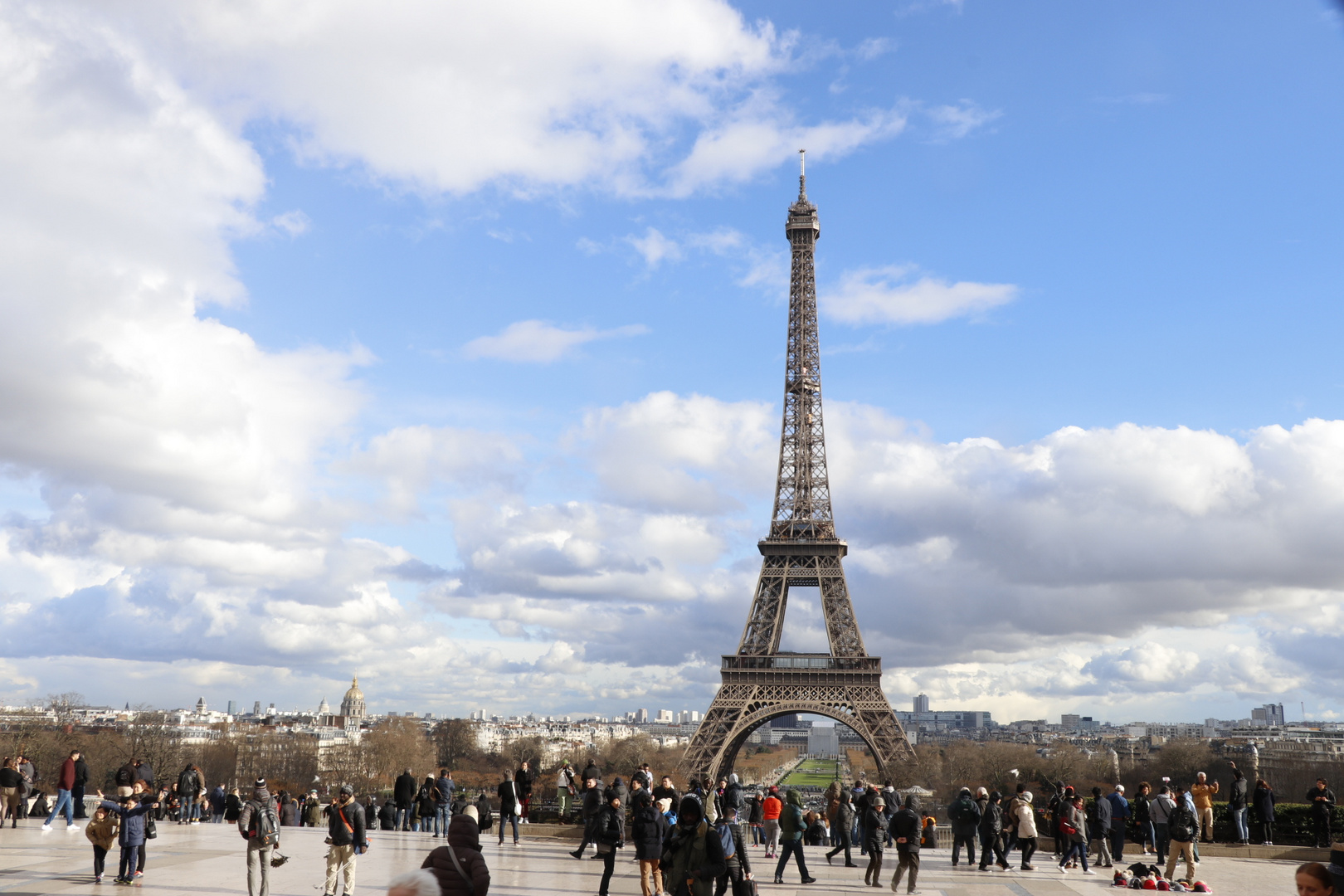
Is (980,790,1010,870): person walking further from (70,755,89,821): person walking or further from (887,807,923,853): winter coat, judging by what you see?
(70,755,89,821): person walking

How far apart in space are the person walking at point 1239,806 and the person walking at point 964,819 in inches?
257

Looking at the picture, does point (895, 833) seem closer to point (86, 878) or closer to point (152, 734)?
point (86, 878)

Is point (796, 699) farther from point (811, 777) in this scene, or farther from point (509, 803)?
point (811, 777)

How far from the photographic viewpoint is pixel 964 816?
66.0ft

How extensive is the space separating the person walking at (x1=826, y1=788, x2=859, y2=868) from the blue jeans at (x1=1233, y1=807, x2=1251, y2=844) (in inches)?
347

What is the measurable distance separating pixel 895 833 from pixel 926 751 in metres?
103

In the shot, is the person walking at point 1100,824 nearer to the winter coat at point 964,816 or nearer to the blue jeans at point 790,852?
the winter coat at point 964,816

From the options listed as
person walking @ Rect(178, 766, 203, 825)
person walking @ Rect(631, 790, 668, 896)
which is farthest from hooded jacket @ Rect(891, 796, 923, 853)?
person walking @ Rect(178, 766, 203, 825)

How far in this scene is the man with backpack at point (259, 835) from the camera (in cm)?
1344

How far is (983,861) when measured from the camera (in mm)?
20406

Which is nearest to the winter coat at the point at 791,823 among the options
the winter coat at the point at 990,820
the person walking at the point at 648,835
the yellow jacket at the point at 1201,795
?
the person walking at the point at 648,835

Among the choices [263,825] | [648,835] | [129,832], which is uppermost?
[263,825]

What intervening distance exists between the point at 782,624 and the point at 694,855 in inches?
2148

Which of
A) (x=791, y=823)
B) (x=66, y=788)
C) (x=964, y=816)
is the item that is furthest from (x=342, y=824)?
(x=964, y=816)
